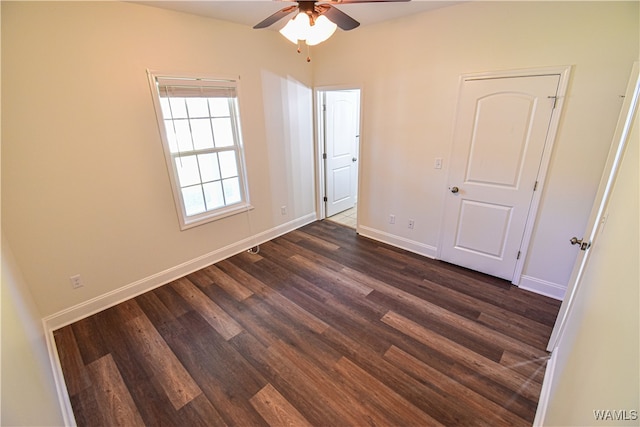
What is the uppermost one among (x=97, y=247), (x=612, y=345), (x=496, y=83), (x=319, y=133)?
(x=496, y=83)

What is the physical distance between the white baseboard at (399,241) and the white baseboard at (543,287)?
896mm

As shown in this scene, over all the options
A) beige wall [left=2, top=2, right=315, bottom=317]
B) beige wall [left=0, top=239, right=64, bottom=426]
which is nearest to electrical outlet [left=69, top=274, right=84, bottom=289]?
beige wall [left=2, top=2, right=315, bottom=317]

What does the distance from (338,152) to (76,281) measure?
3.51 meters

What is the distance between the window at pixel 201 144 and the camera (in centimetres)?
267

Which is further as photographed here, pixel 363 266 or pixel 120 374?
pixel 363 266

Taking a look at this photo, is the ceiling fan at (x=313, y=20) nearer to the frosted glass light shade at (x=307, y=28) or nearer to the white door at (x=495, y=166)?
the frosted glass light shade at (x=307, y=28)

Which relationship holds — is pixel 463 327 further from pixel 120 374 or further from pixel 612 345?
pixel 120 374

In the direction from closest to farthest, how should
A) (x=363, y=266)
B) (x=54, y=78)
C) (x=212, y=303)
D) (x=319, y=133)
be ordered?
(x=54, y=78) → (x=212, y=303) → (x=363, y=266) → (x=319, y=133)

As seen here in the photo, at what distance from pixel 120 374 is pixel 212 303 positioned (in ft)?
2.74

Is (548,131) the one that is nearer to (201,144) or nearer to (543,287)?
(543,287)

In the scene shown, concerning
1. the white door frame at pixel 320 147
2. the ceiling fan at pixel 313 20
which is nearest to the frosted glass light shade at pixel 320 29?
the ceiling fan at pixel 313 20

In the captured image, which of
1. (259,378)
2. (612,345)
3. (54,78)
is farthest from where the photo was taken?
(54,78)

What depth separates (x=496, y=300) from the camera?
8.54ft

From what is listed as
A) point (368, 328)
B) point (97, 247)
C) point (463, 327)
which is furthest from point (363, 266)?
point (97, 247)
